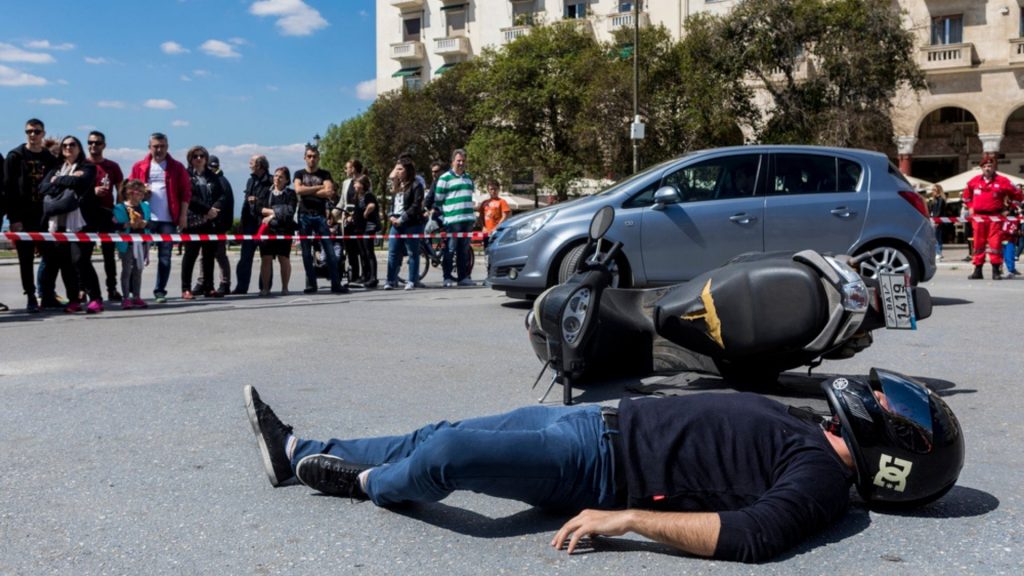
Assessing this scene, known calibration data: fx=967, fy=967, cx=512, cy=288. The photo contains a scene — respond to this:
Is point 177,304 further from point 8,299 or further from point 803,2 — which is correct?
point 803,2

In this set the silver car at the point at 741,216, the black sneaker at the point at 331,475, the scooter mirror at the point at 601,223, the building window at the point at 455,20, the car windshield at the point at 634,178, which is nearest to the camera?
the black sneaker at the point at 331,475

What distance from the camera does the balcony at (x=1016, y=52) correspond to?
127ft

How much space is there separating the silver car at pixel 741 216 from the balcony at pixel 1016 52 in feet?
113

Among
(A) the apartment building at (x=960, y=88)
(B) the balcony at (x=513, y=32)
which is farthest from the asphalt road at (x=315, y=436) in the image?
(B) the balcony at (x=513, y=32)

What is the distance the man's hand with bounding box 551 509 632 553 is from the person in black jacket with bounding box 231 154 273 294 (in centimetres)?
1040

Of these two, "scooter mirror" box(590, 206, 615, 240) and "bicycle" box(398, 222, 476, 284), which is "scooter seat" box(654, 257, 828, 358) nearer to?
"scooter mirror" box(590, 206, 615, 240)

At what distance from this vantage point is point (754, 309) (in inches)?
175

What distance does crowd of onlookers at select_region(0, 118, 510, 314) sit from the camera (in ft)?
34.0

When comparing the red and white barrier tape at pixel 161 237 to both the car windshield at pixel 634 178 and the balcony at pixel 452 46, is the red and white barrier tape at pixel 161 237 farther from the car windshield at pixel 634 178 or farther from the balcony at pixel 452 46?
the balcony at pixel 452 46

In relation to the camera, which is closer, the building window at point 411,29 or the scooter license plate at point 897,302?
the scooter license plate at point 897,302

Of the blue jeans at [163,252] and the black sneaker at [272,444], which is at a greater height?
the blue jeans at [163,252]

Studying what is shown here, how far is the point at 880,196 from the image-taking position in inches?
376

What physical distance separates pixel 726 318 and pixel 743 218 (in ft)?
16.7

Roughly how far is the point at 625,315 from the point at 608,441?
2.09m
